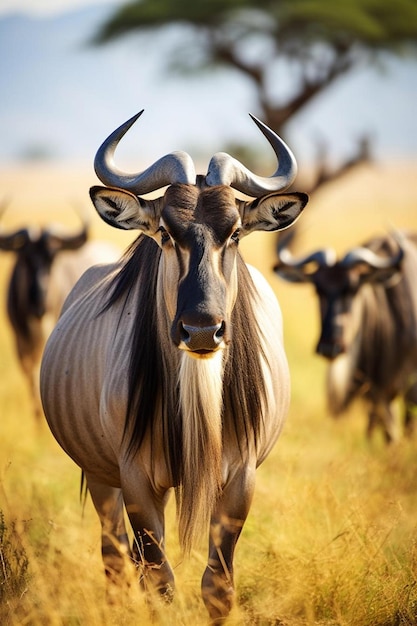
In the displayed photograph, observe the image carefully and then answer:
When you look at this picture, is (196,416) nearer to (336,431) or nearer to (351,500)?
(351,500)

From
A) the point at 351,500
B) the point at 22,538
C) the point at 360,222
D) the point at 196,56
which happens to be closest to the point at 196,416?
the point at 22,538

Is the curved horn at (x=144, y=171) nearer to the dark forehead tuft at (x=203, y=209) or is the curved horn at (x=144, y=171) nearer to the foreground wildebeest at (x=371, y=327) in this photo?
the dark forehead tuft at (x=203, y=209)

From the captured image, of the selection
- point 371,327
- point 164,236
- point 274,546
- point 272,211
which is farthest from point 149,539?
point 371,327

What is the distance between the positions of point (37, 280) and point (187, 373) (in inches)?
233

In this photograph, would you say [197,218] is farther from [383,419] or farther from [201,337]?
[383,419]

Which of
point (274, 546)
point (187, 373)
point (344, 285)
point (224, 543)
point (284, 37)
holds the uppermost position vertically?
point (284, 37)

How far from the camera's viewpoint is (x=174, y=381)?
13.2ft

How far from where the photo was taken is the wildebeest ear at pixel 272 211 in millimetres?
4062

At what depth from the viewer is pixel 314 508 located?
5.52m

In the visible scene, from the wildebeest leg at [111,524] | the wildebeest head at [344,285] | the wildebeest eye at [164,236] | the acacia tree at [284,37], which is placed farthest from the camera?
the acacia tree at [284,37]

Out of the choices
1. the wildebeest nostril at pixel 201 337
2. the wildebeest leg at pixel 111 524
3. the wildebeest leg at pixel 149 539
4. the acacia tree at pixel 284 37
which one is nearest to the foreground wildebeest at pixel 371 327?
the wildebeest leg at pixel 111 524

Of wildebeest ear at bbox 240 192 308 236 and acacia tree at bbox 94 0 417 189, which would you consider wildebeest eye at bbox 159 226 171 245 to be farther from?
acacia tree at bbox 94 0 417 189

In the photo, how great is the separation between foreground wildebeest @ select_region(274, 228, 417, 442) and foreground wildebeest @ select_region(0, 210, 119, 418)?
8.76ft

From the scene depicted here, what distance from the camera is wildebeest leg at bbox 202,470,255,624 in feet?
13.1
